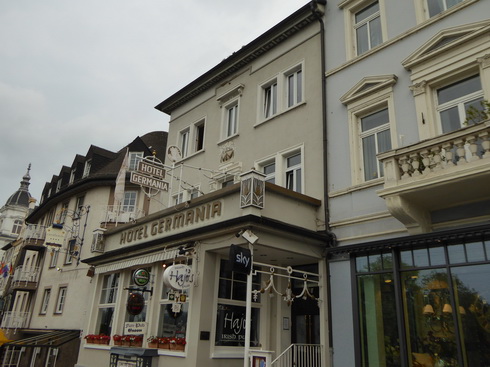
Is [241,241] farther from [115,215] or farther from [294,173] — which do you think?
[115,215]

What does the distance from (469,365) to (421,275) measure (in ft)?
6.11

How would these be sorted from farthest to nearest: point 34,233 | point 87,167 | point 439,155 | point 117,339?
point 34,233 → point 87,167 → point 117,339 → point 439,155

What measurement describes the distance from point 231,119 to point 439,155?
376 inches

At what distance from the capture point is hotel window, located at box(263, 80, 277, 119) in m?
14.7

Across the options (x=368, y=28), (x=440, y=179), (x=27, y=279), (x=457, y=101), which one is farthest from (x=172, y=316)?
(x=27, y=279)

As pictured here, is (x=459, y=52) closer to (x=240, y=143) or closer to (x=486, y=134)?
(x=486, y=134)

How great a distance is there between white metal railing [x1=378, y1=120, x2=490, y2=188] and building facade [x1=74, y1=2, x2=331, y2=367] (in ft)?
9.21

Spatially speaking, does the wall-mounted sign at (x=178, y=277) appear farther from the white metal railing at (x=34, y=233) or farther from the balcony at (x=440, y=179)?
the white metal railing at (x=34, y=233)

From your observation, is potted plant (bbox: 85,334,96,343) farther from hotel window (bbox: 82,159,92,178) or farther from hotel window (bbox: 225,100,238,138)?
hotel window (bbox: 82,159,92,178)

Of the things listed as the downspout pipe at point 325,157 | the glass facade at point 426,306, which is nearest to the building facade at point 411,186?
the glass facade at point 426,306

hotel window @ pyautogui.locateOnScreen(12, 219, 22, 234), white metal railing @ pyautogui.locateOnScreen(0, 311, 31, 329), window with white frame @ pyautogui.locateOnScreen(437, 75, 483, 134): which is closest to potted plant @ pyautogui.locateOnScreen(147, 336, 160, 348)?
window with white frame @ pyautogui.locateOnScreen(437, 75, 483, 134)

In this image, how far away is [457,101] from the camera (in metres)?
9.69

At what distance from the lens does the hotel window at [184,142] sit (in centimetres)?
1855

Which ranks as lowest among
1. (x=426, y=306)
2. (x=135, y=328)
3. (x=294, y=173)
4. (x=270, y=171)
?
(x=135, y=328)
